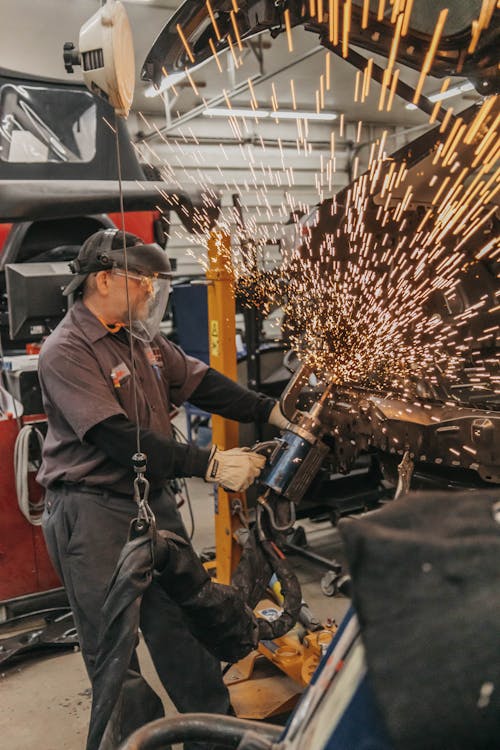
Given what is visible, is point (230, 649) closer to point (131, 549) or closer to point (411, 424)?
point (131, 549)

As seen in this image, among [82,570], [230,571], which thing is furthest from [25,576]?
[82,570]

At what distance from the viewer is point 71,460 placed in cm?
272

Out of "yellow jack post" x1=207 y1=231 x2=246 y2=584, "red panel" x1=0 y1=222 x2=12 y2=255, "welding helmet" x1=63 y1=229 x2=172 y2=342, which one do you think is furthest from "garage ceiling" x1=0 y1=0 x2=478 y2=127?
"welding helmet" x1=63 y1=229 x2=172 y2=342

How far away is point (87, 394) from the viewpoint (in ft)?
8.47

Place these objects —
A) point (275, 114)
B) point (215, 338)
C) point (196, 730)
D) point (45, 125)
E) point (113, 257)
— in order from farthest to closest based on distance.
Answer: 1. point (275, 114)
2. point (45, 125)
3. point (215, 338)
4. point (113, 257)
5. point (196, 730)

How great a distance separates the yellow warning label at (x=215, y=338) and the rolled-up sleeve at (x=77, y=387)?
2.75 ft

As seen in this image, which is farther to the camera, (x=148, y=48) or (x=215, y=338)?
(x=148, y=48)

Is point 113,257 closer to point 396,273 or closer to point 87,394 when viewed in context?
point 87,394

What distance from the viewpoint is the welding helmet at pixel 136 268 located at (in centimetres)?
272

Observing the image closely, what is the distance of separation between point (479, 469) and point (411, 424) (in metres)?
0.32

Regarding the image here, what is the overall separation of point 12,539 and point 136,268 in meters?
2.06

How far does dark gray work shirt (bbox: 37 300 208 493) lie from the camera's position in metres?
2.59

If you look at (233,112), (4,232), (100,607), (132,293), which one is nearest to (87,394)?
(132,293)

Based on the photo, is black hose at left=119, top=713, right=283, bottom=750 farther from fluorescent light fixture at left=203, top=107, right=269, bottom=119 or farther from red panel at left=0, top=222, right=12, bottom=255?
fluorescent light fixture at left=203, top=107, right=269, bottom=119
